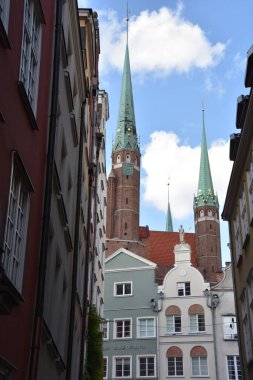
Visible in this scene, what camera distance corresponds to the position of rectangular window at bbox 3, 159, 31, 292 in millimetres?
8656

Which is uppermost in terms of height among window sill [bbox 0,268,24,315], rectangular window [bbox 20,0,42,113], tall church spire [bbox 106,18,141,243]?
tall church spire [bbox 106,18,141,243]

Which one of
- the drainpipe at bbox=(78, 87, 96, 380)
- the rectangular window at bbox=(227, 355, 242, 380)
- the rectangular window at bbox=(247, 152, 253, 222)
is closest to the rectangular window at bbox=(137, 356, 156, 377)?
the rectangular window at bbox=(227, 355, 242, 380)

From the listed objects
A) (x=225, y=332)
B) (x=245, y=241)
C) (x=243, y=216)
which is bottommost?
→ (x=245, y=241)

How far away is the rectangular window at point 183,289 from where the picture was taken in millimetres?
45500

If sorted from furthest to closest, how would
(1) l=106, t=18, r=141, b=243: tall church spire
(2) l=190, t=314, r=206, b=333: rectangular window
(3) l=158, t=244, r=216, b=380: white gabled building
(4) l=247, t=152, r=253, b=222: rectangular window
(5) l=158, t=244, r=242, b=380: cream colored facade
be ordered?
(1) l=106, t=18, r=141, b=243: tall church spire < (2) l=190, t=314, r=206, b=333: rectangular window < (3) l=158, t=244, r=216, b=380: white gabled building < (5) l=158, t=244, r=242, b=380: cream colored facade < (4) l=247, t=152, r=253, b=222: rectangular window

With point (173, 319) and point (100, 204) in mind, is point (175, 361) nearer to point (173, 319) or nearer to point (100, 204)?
point (173, 319)

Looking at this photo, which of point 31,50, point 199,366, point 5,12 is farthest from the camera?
point 199,366

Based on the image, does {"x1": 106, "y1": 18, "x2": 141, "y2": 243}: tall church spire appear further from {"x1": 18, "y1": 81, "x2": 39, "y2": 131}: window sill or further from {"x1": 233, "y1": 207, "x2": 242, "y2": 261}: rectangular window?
{"x1": 18, "y1": 81, "x2": 39, "y2": 131}: window sill

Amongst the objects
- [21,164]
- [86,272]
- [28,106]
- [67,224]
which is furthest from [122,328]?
[21,164]

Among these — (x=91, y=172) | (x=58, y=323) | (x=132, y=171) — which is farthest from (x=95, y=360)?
(x=132, y=171)

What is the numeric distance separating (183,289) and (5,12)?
→ 130 ft

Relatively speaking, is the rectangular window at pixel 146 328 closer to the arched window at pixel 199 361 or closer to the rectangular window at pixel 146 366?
the rectangular window at pixel 146 366

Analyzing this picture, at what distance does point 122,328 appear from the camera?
45.3 m

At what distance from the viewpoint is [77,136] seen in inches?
707
